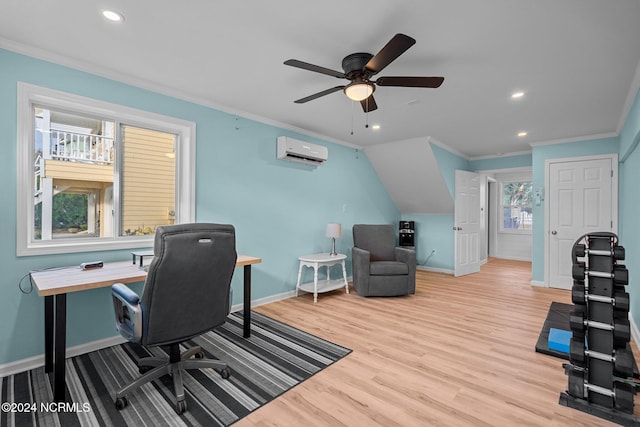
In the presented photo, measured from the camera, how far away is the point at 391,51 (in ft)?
6.08

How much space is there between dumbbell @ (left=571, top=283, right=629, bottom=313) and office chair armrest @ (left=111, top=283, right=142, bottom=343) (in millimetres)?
2617

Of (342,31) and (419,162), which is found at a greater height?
(342,31)

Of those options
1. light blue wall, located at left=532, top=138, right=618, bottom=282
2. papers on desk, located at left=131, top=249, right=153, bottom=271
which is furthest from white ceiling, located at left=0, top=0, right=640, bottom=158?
papers on desk, located at left=131, top=249, right=153, bottom=271


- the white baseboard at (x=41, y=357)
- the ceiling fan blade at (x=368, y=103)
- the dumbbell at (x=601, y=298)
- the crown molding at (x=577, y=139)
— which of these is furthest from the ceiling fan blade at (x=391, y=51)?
the crown molding at (x=577, y=139)

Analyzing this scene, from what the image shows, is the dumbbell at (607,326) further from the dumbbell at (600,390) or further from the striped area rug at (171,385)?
the striped area rug at (171,385)

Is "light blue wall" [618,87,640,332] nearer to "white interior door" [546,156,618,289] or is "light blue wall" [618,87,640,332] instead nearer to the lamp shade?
"white interior door" [546,156,618,289]

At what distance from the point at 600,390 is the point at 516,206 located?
23.6 feet

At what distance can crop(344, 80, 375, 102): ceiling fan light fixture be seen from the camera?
2320 mm

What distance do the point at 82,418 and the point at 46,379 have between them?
0.71 metres

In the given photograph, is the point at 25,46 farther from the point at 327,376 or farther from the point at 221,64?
the point at 327,376

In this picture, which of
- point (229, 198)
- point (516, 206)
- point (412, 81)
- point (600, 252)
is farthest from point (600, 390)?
point (516, 206)

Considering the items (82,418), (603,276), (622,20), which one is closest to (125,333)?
(82,418)

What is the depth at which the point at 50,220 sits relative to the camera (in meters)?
2.54

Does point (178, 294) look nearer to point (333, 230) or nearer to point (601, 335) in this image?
point (601, 335)
